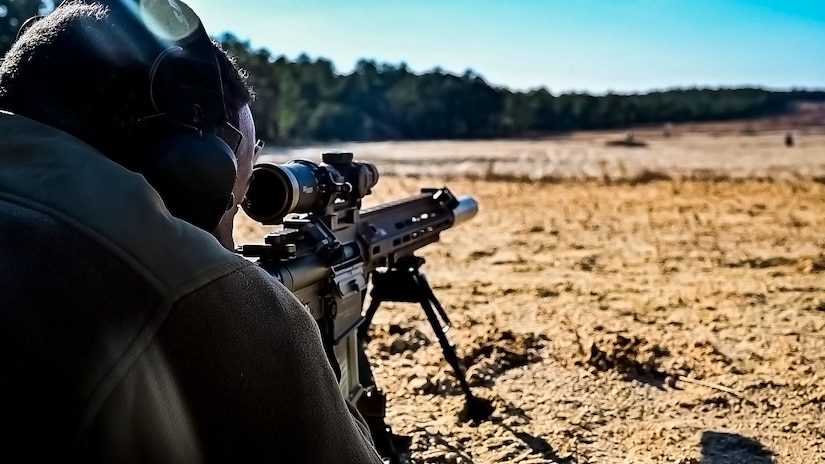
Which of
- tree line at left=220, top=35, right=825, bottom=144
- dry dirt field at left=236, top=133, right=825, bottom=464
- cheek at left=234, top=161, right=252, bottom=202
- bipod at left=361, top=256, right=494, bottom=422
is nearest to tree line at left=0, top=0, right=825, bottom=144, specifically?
tree line at left=220, top=35, right=825, bottom=144

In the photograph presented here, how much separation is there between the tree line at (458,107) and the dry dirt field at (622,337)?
2799 cm

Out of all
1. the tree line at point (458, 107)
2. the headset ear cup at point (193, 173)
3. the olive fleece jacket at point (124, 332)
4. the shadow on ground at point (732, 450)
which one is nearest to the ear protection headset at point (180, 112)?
the headset ear cup at point (193, 173)

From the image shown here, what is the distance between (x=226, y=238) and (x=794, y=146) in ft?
82.6

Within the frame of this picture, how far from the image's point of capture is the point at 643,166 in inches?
774

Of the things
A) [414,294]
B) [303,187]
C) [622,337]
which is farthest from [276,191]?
[622,337]

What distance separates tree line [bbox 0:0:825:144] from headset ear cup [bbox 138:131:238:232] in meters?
34.6

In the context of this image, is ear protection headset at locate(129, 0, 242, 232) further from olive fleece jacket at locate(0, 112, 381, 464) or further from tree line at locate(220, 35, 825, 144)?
tree line at locate(220, 35, 825, 144)

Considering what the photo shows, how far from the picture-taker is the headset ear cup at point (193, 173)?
1.37 metres

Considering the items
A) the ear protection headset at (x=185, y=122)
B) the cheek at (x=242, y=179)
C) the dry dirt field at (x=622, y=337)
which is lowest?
the dry dirt field at (x=622, y=337)

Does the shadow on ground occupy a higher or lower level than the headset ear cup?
lower

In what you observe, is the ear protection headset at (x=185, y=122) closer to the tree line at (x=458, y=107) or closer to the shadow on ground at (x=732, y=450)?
the shadow on ground at (x=732, y=450)

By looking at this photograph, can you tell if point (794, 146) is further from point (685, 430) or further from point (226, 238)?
point (226, 238)

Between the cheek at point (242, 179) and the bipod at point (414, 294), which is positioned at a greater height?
the cheek at point (242, 179)

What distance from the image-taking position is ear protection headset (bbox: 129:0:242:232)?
1.34m
